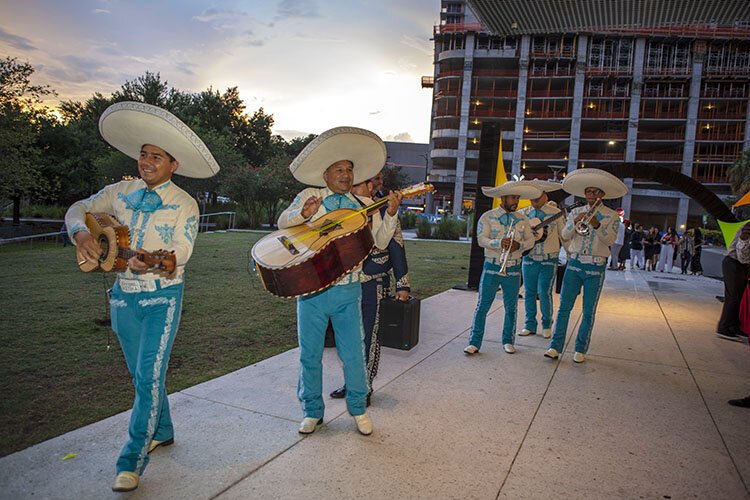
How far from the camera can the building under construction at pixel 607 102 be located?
57.1m

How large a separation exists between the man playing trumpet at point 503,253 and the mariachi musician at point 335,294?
2400 mm

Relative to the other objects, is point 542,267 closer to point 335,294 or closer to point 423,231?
point 335,294

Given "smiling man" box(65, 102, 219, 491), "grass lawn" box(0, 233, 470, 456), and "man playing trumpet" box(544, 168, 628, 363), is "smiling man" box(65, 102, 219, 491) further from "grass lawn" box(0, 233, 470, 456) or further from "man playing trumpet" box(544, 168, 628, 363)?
"man playing trumpet" box(544, 168, 628, 363)

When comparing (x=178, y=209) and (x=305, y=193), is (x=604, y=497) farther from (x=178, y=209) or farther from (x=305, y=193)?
(x=178, y=209)

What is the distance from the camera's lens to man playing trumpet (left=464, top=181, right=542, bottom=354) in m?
5.87

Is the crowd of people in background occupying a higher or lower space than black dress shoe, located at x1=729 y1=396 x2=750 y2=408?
higher

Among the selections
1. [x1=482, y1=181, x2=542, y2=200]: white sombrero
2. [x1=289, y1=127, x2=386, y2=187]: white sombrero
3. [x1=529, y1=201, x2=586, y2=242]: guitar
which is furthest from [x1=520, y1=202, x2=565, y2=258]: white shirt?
[x1=289, y1=127, x2=386, y2=187]: white sombrero

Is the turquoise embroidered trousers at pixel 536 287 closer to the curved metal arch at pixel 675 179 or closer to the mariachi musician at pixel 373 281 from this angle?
the mariachi musician at pixel 373 281

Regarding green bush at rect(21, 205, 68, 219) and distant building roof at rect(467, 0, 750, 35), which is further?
green bush at rect(21, 205, 68, 219)

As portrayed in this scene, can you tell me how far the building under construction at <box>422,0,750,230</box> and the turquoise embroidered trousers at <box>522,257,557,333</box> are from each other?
50.1 m

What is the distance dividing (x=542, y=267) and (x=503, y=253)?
1.85 metres

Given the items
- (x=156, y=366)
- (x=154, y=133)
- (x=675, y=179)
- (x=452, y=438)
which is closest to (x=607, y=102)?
(x=675, y=179)

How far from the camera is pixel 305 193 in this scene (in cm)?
386

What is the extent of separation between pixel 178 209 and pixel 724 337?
328 inches
